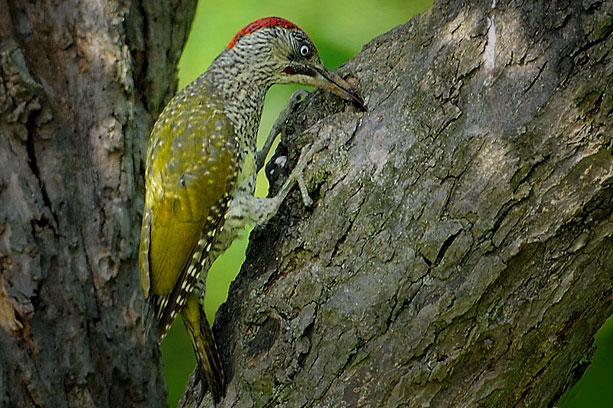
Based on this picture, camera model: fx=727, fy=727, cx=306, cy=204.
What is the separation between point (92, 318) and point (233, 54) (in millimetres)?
1055

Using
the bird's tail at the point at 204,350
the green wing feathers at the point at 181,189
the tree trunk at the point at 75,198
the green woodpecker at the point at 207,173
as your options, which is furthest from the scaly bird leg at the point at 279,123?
the bird's tail at the point at 204,350

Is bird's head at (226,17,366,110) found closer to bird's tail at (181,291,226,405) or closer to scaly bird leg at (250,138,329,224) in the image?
scaly bird leg at (250,138,329,224)

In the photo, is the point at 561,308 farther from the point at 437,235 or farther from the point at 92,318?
the point at 92,318

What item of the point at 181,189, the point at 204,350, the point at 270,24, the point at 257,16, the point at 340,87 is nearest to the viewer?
the point at 340,87

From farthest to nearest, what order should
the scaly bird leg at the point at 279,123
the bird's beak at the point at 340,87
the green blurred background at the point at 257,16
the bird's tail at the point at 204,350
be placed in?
the green blurred background at the point at 257,16 < the scaly bird leg at the point at 279,123 < the bird's tail at the point at 204,350 < the bird's beak at the point at 340,87

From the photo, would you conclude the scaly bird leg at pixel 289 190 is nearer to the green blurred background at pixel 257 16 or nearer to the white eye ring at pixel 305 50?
the white eye ring at pixel 305 50

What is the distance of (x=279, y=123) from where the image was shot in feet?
8.65

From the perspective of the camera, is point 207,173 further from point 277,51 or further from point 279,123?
point 277,51

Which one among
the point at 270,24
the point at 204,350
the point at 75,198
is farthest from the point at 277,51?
the point at 204,350

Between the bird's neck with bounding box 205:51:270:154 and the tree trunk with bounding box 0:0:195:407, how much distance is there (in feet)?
0.88

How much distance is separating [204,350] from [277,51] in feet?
3.53

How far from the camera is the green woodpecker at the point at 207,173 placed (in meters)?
2.30

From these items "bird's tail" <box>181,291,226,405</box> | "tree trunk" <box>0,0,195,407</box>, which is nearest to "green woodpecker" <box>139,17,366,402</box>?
"bird's tail" <box>181,291,226,405</box>

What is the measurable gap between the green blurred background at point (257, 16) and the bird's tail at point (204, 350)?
3.12 ft
